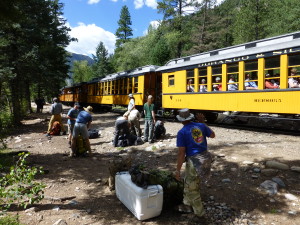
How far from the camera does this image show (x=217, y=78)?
10102 mm

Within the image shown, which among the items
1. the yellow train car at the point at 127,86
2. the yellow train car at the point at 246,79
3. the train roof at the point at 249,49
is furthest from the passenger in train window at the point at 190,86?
the yellow train car at the point at 127,86

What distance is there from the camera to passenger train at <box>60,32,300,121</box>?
790 centimetres

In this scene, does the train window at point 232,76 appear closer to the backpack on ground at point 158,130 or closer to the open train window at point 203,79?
the open train window at point 203,79

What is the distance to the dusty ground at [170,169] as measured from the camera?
12.2 feet

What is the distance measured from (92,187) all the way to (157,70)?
10.2m

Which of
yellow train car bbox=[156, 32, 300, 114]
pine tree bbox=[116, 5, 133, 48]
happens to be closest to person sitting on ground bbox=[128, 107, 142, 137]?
yellow train car bbox=[156, 32, 300, 114]

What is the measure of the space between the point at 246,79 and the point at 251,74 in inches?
10.3

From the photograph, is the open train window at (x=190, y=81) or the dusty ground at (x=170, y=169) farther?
the open train window at (x=190, y=81)

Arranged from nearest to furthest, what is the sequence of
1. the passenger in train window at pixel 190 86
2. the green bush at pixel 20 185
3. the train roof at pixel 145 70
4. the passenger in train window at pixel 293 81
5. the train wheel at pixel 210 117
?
1. the green bush at pixel 20 185
2. the passenger in train window at pixel 293 81
3. the passenger in train window at pixel 190 86
4. the train wheel at pixel 210 117
5. the train roof at pixel 145 70

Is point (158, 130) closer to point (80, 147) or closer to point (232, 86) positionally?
point (80, 147)

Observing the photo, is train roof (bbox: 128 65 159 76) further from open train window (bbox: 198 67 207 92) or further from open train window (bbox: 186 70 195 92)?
open train window (bbox: 198 67 207 92)

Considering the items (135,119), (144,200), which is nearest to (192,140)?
(144,200)

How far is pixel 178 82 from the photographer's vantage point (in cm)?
1213

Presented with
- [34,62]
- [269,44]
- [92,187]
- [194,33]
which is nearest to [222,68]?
[269,44]
